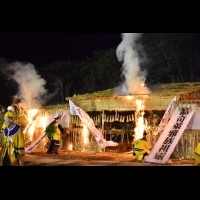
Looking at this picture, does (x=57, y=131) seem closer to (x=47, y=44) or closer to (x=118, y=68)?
(x=47, y=44)

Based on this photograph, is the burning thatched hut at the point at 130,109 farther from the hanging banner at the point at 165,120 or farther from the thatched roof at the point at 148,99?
the hanging banner at the point at 165,120

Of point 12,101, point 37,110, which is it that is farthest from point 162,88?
point 12,101

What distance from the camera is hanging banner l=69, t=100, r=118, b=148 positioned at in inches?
406

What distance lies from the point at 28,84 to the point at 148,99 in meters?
5.18

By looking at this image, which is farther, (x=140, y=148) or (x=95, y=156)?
(x=95, y=156)

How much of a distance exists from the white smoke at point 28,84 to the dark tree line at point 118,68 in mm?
666

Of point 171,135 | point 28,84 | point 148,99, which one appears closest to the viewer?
point 171,135

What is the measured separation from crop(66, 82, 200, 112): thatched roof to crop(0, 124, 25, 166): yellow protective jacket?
3.77 meters

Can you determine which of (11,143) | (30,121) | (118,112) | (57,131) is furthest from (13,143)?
(118,112)

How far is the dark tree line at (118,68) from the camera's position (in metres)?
15.5

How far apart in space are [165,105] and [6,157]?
4.38 metres

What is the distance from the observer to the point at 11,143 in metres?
7.44
